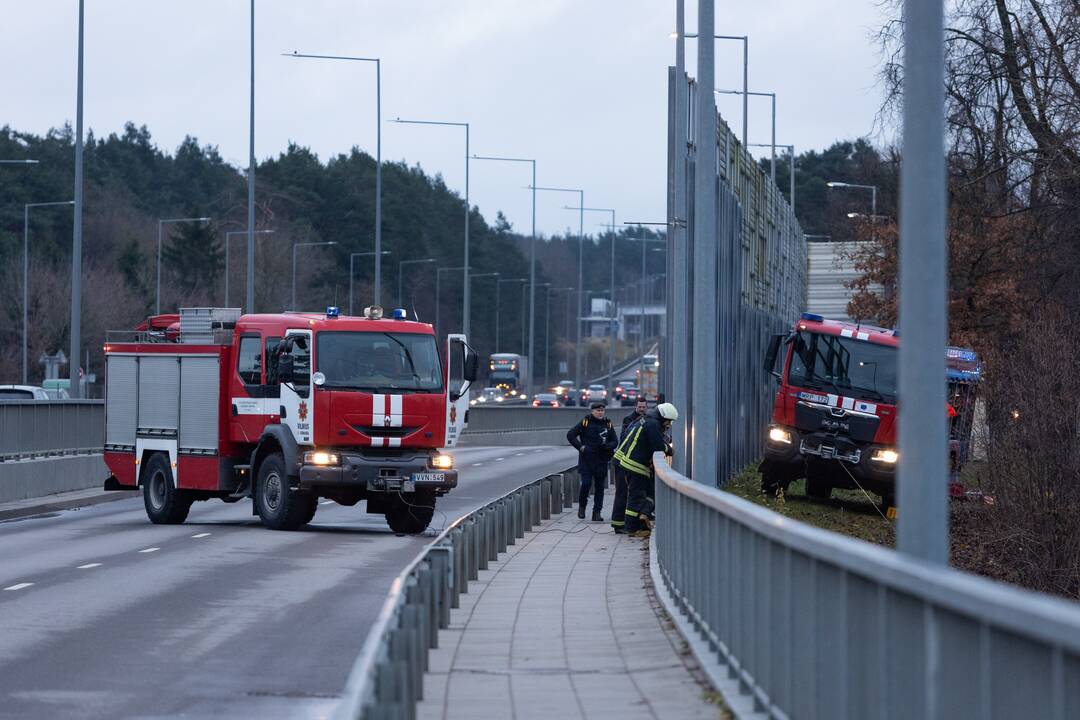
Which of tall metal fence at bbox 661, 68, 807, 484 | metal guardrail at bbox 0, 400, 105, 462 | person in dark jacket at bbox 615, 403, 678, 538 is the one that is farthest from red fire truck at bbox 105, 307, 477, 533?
metal guardrail at bbox 0, 400, 105, 462

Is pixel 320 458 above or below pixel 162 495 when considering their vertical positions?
above

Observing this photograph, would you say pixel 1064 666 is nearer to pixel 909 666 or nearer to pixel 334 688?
pixel 909 666

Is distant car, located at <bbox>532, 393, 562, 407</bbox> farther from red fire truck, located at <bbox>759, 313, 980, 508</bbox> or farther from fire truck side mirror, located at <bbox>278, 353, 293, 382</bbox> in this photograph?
fire truck side mirror, located at <bbox>278, 353, 293, 382</bbox>

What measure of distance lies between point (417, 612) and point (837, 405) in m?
19.2

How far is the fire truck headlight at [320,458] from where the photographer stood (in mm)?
22422

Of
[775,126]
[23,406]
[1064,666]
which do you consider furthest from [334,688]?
[775,126]

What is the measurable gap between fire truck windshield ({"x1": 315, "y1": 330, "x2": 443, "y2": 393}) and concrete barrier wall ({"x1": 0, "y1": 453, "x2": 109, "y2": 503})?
832 centimetres

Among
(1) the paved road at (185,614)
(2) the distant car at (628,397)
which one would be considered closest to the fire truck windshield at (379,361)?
(1) the paved road at (185,614)

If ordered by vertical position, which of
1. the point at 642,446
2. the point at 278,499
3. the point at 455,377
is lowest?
the point at 278,499

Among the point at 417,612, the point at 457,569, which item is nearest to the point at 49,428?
the point at 457,569

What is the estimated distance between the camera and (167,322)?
27.5 metres

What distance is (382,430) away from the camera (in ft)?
75.7

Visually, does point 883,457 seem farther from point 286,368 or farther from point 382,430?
point 286,368

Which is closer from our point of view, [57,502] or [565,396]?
[57,502]
